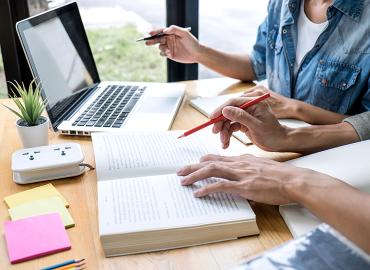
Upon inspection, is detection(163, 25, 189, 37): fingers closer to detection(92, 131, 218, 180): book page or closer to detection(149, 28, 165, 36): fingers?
detection(149, 28, 165, 36): fingers

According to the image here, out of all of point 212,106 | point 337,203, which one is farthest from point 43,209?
point 212,106

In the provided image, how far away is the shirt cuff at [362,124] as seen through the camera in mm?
1059

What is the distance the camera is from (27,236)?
733 mm

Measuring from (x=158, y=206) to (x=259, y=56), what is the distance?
34.5 inches

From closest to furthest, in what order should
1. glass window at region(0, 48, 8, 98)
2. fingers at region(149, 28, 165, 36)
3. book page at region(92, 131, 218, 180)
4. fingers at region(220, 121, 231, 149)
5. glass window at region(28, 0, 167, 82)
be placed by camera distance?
book page at region(92, 131, 218, 180) → fingers at region(220, 121, 231, 149) → fingers at region(149, 28, 165, 36) → glass window at region(0, 48, 8, 98) → glass window at region(28, 0, 167, 82)

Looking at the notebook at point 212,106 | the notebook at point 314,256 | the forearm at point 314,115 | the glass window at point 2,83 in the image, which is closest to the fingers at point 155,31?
the notebook at point 212,106

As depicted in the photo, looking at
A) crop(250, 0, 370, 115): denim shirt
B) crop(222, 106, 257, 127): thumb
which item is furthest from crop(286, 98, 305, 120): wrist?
crop(222, 106, 257, 127): thumb

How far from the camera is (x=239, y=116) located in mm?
963

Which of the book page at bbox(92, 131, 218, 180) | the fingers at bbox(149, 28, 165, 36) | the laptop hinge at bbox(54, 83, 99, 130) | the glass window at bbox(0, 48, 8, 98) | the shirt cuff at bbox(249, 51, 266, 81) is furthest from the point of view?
the glass window at bbox(0, 48, 8, 98)

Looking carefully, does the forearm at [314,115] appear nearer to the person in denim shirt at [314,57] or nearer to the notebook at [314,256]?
the person in denim shirt at [314,57]

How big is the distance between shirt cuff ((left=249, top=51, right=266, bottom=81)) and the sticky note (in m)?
A: 0.90

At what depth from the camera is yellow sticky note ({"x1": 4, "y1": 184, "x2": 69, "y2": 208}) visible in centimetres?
83

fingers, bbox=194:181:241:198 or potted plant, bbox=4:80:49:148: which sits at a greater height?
potted plant, bbox=4:80:49:148

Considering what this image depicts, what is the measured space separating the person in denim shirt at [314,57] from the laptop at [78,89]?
0.18 metres
